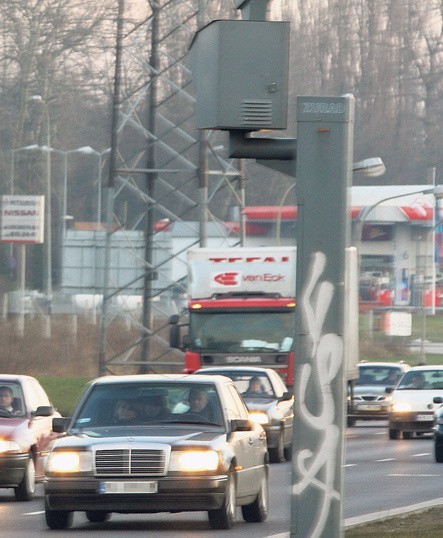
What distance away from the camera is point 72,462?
14.5 meters

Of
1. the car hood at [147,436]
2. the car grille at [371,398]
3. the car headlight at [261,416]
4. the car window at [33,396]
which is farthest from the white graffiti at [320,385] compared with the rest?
the car grille at [371,398]

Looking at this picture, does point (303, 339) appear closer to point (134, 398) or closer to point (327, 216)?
point (327, 216)

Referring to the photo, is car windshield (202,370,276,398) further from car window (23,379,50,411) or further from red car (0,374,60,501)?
red car (0,374,60,501)

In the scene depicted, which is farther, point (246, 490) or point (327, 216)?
point (246, 490)

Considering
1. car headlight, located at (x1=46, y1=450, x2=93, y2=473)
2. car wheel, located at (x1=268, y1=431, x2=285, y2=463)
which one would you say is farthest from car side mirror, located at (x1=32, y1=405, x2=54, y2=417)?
car wheel, located at (x1=268, y1=431, x2=285, y2=463)

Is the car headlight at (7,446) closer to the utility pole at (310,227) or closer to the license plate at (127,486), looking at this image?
the license plate at (127,486)

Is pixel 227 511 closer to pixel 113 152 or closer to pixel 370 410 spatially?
pixel 113 152

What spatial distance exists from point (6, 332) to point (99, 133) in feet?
168

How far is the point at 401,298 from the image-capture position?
377 ft

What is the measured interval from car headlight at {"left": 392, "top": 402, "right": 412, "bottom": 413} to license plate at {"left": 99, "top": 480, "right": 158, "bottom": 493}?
1973 centimetres

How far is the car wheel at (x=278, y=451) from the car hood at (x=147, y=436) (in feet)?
39.7

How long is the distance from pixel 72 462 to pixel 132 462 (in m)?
0.49

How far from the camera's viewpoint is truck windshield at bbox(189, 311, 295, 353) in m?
33.3

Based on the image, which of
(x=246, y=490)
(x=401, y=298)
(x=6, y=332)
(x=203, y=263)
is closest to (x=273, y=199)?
(x=401, y=298)
